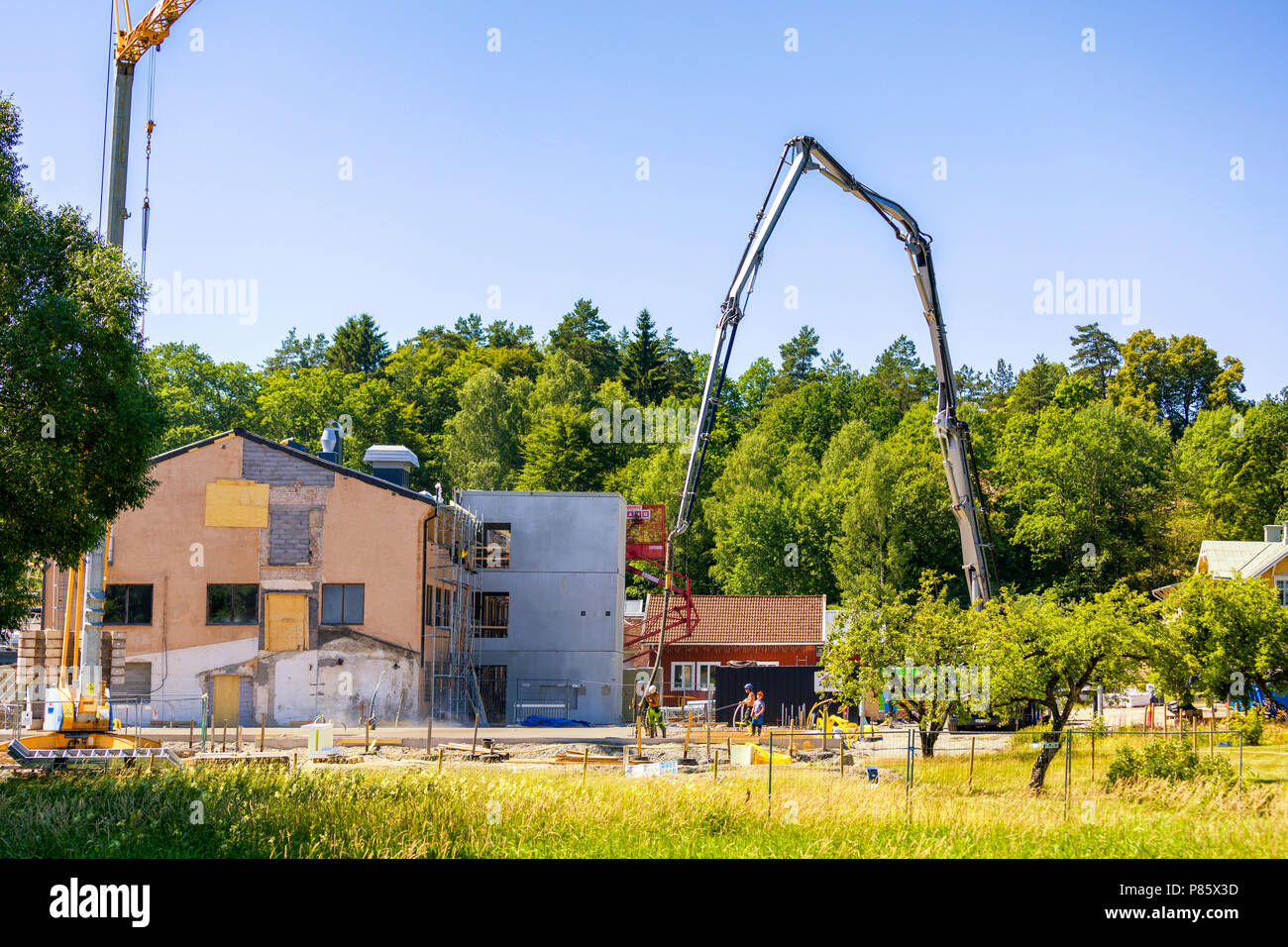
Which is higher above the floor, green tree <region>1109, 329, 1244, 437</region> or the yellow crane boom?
green tree <region>1109, 329, 1244, 437</region>

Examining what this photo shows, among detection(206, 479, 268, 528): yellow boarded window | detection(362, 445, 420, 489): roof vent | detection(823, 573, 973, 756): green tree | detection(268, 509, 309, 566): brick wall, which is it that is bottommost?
detection(823, 573, 973, 756): green tree

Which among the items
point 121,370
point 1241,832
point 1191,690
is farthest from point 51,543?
point 1191,690

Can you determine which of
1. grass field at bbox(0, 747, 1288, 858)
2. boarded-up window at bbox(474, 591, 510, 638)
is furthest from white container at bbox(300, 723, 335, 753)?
boarded-up window at bbox(474, 591, 510, 638)

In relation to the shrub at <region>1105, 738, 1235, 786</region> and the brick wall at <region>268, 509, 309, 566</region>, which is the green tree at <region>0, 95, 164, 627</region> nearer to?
the shrub at <region>1105, 738, 1235, 786</region>

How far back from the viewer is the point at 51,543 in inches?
747

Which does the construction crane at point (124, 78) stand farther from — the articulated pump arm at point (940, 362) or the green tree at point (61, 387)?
the articulated pump arm at point (940, 362)

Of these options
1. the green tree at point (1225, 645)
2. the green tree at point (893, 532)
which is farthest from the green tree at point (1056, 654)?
the green tree at point (893, 532)

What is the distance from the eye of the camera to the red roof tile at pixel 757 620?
60.9 m

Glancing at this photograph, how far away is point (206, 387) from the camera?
325ft

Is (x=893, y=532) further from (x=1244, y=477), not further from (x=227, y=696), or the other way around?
(x=227, y=696)

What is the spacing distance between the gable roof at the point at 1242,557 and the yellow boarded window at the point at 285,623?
4194 cm

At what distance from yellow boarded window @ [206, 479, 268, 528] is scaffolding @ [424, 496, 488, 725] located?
251 inches

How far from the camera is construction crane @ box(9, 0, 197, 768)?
74.8 ft
